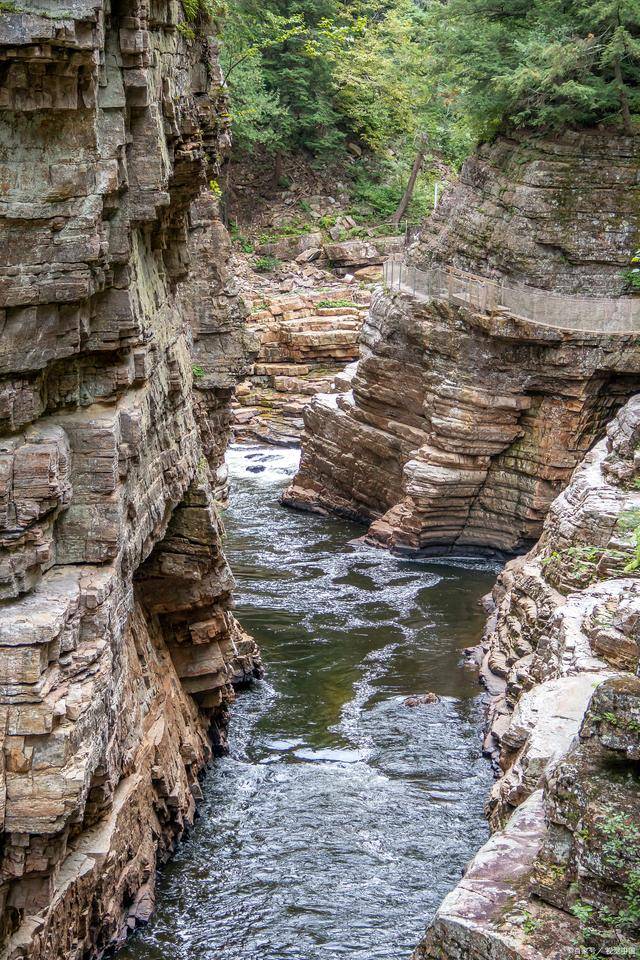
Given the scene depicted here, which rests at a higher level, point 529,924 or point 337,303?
point 337,303

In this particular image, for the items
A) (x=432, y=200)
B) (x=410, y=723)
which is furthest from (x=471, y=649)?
(x=432, y=200)

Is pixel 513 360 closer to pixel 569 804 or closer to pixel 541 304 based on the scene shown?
pixel 541 304

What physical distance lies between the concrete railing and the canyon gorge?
9cm

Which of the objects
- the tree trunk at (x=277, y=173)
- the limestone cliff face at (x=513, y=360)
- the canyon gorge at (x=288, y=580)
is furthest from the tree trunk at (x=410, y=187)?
the limestone cliff face at (x=513, y=360)

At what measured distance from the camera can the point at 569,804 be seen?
1074 centimetres

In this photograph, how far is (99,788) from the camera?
13328mm

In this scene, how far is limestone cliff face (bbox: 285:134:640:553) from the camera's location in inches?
1253

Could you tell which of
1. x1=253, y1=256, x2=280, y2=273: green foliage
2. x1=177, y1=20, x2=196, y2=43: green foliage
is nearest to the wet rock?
x1=177, y1=20, x2=196, y2=43: green foliage

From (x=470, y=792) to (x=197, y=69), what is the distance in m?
12.5

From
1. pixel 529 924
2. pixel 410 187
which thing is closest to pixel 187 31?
pixel 529 924

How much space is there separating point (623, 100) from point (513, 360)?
773 cm

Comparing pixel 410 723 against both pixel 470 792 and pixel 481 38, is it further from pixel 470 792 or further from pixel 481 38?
pixel 481 38

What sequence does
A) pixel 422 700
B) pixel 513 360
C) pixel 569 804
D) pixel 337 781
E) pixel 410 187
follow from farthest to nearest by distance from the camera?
pixel 410 187 < pixel 513 360 < pixel 422 700 < pixel 337 781 < pixel 569 804

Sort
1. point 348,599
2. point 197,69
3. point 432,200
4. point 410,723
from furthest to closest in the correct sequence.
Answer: point 432,200 → point 348,599 → point 410,723 → point 197,69
